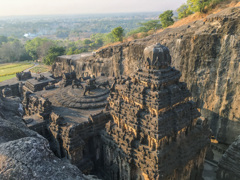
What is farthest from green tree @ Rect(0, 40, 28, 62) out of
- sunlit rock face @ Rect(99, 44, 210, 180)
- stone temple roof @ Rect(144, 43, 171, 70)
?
stone temple roof @ Rect(144, 43, 171, 70)

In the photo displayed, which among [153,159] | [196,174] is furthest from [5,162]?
[196,174]

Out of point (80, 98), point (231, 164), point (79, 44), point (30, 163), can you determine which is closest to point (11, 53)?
point (79, 44)

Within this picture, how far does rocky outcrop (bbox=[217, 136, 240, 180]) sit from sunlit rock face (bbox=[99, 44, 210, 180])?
1.91 m

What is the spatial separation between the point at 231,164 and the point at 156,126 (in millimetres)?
6986

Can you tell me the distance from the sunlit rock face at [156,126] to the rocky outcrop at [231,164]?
1.91 meters

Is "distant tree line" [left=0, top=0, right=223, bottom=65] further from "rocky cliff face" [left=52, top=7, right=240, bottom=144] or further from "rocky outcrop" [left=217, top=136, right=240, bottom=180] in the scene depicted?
"rocky outcrop" [left=217, top=136, right=240, bottom=180]

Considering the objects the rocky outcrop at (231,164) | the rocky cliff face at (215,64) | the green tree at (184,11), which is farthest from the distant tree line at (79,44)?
the rocky outcrop at (231,164)

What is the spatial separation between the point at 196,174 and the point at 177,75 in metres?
6.99

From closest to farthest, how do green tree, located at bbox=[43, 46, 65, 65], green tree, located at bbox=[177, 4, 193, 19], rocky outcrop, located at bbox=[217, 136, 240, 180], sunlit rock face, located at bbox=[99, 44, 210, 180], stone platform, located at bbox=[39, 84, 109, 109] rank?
sunlit rock face, located at bbox=[99, 44, 210, 180], rocky outcrop, located at bbox=[217, 136, 240, 180], stone platform, located at bbox=[39, 84, 109, 109], green tree, located at bbox=[177, 4, 193, 19], green tree, located at bbox=[43, 46, 65, 65]

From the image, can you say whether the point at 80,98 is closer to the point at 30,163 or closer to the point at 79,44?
the point at 30,163

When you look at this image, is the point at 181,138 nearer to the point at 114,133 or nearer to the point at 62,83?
Result: the point at 114,133

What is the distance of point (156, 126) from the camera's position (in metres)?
10.2

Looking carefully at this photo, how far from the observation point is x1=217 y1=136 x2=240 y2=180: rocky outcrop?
12.7 meters

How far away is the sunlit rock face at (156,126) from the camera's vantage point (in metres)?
10.5
